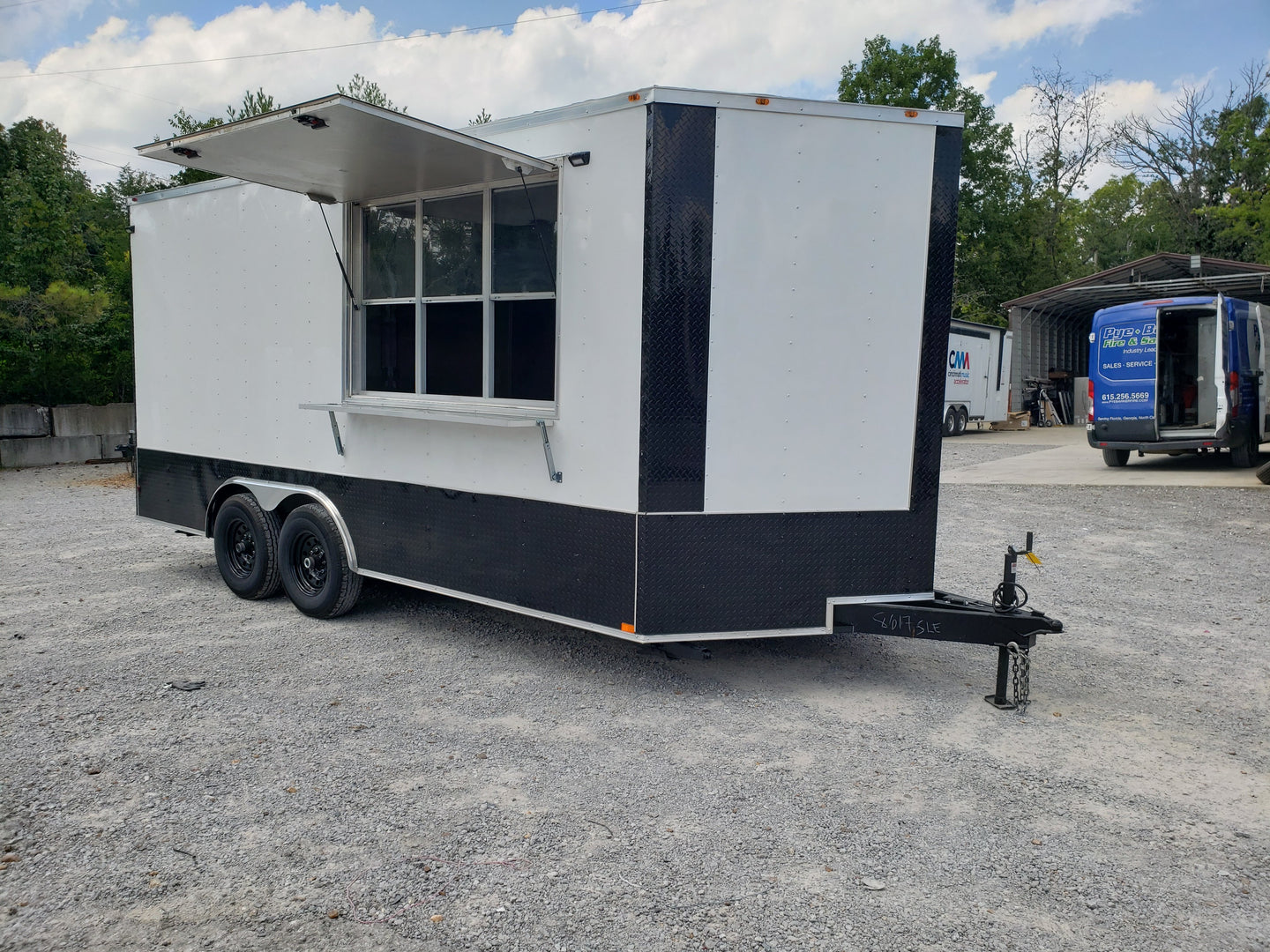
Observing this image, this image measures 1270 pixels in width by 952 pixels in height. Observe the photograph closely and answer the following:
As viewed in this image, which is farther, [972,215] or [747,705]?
[972,215]

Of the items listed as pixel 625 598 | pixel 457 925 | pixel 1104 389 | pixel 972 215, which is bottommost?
pixel 457 925

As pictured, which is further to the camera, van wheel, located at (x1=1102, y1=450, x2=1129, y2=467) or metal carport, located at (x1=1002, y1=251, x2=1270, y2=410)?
metal carport, located at (x1=1002, y1=251, x2=1270, y2=410)

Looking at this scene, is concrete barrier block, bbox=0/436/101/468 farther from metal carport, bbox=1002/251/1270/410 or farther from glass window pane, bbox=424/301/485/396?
metal carport, bbox=1002/251/1270/410

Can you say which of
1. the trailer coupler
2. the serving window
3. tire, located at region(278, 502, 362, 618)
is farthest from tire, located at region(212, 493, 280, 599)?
the trailer coupler

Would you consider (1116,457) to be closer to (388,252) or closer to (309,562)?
(388,252)

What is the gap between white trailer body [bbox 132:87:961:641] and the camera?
168 inches

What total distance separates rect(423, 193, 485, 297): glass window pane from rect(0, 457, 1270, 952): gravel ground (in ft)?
6.90

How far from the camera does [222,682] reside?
4.70 metres

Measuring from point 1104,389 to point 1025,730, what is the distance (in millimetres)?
11221

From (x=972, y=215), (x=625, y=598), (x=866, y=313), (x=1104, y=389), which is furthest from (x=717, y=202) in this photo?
(x=972, y=215)

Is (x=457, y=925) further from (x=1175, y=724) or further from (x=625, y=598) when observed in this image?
(x=1175, y=724)

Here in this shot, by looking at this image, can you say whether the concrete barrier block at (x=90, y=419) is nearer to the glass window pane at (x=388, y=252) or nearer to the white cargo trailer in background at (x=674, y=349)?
the glass window pane at (x=388, y=252)

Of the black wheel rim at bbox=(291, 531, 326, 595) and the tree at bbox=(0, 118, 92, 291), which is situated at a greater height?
the tree at bbox=(0, 118, 92, 291)

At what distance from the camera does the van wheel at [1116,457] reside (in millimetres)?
14539
